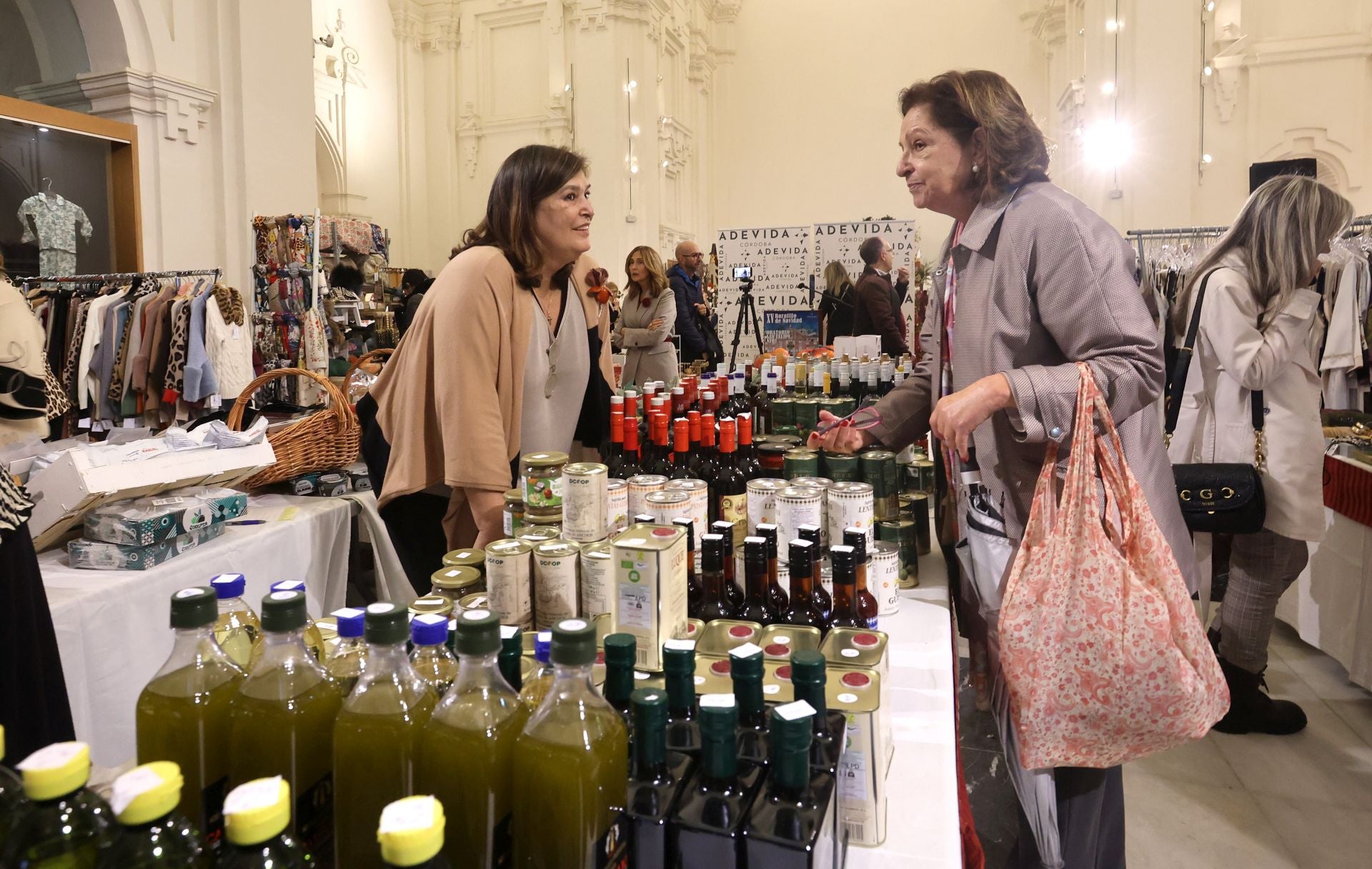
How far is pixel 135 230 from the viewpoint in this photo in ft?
18.4

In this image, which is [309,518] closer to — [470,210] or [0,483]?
[0,483]

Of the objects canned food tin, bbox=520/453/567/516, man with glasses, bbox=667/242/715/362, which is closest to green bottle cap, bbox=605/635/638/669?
canned food tin, bbox=520/453/567/516

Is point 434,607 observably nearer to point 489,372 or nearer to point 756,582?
point 756,582

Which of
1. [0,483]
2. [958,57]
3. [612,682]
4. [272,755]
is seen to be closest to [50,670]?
[0,483]

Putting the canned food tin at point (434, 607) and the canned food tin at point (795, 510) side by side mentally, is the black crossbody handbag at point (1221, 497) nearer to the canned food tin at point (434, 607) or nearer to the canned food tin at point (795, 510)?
the canned food tin at point (795, 510)

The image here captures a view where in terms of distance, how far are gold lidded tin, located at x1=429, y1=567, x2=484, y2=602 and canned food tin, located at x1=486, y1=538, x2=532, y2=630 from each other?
0.19 feet

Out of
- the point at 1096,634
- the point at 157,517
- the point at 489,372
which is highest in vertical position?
the point at 489,372

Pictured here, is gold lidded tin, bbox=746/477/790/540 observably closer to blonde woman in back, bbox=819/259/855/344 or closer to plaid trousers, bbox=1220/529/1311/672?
plaid trousers, bbox=1220/529/1311/672

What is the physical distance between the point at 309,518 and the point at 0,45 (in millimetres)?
5590

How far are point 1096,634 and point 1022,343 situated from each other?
0.59 m

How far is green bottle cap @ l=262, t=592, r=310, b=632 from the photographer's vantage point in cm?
87

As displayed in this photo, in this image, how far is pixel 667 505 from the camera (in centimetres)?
157

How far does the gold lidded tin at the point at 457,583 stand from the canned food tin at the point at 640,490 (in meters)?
0.35

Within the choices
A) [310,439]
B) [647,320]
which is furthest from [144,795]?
[647,320]
